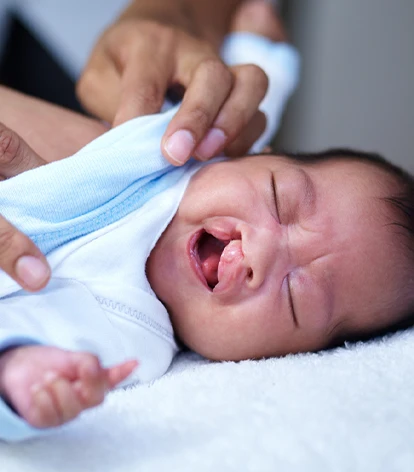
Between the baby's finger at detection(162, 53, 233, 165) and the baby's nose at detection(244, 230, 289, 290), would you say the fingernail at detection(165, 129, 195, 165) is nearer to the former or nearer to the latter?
the baby's finger at detection(162, 53, 233, 165)

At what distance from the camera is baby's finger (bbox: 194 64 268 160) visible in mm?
892

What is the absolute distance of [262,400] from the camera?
62 cm

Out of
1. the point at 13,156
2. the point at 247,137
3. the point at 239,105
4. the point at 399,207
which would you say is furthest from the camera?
the point at 247,137

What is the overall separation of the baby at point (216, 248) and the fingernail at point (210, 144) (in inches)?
1.0

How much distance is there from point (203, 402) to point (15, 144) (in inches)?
15.8

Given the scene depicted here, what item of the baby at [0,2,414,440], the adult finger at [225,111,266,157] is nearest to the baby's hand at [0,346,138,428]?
the baby at [0,2,414,440]

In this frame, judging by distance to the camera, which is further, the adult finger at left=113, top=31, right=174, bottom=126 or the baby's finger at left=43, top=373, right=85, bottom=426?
the adult finger at left=113, top=31, right=174, bottom=126

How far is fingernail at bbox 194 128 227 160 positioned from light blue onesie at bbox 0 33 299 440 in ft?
0.15

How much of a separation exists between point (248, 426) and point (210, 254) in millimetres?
358

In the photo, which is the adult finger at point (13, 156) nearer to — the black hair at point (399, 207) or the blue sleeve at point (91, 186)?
the blue sleeve at point (91, 186)

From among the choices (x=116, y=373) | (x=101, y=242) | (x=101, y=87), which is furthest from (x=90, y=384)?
(x=101, y=87)

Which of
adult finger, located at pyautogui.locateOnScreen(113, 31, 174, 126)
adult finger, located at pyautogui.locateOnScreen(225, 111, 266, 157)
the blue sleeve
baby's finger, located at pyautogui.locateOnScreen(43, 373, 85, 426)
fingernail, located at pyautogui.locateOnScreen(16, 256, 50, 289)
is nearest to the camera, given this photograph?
baby's finger, located at pyautogui.locateOnScreen(43, 373, 85, 426)

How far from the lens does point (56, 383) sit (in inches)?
19.7

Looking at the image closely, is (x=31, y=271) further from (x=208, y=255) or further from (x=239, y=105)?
(x=239, y=105)
